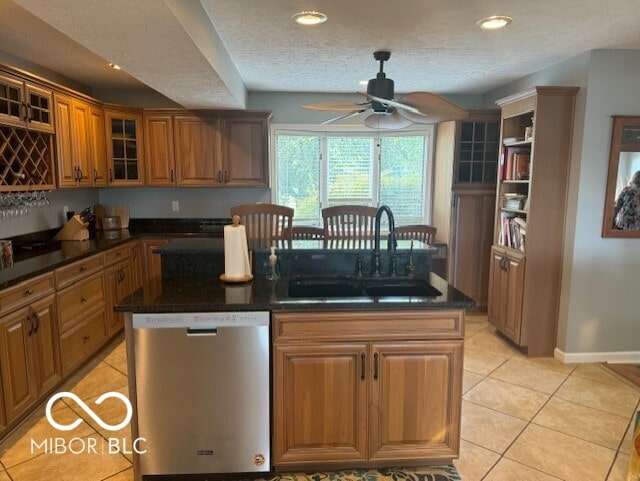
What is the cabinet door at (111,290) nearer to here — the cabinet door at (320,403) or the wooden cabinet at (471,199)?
the cabinet door at (320,403)

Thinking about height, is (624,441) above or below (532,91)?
below

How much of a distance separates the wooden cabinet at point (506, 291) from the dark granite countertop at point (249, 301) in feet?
5.67

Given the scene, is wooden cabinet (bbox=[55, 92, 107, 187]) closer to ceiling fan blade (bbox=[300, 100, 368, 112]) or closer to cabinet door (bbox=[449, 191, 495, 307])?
ceiling fan blade (bbox=[300, 100, 368, 112])

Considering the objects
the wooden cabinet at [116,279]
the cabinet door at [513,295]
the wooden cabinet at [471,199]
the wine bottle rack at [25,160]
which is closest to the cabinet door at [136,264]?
the wooden cabinet at [116,279]

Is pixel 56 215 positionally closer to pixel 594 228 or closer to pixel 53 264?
pixel 53 264

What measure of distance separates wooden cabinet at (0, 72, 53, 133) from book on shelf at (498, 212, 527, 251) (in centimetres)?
399

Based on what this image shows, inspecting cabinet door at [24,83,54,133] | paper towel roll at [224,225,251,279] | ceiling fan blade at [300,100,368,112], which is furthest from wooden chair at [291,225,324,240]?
cabinet door at [24,83,54,133]

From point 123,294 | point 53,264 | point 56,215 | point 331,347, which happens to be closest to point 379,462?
point 331,347

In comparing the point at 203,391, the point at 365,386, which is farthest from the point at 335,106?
the point at 203,391

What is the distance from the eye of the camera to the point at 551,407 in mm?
2814

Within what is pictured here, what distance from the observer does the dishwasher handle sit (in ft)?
6.29

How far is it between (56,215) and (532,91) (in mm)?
4376

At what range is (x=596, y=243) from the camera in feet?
11.0

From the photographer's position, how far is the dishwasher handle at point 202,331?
1.92m
